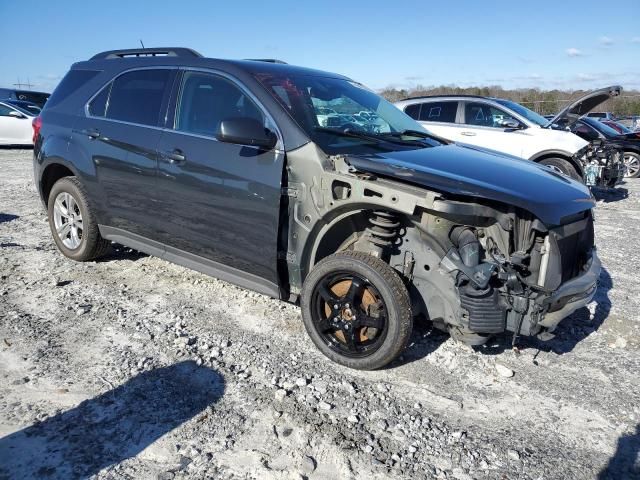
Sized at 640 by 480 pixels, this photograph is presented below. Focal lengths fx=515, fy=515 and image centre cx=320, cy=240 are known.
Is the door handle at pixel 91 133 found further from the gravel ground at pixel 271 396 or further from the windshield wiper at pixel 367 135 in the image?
the windshield wiper at pixel 367 135

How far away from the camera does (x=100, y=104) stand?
186 inches

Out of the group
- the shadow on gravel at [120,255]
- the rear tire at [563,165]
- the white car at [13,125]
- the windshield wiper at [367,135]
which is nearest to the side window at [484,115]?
the rear tire at [563,165]

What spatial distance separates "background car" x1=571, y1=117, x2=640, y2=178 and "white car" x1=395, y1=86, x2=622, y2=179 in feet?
7.77

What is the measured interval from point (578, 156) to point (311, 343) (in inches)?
311

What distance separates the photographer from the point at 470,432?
2799mm

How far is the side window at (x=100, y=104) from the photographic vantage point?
Answer: 470 centimetres

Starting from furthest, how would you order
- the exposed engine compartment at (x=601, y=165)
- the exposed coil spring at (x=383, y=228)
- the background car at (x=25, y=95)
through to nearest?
the background car at (x=25, y=95), the exposed engine compartment at (x=601, y=165), the exposed coil spring at (x=383, y=228)

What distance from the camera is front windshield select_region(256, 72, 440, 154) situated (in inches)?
141

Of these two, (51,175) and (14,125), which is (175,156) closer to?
(51,175)

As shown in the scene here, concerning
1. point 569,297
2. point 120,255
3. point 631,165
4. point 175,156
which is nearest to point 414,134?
point 569,297

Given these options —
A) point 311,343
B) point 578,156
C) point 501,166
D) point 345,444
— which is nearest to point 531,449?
point 345,444

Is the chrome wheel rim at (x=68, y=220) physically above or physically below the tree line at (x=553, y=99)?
below

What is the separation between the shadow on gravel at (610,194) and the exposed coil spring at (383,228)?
8615mm

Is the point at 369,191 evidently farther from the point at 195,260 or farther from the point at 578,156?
the point at 578,156
